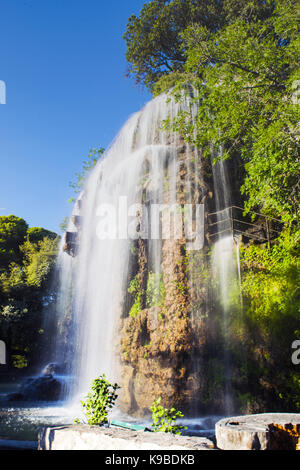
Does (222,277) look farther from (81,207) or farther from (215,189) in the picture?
(81,207)

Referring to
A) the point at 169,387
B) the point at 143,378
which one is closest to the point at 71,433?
the point at 169,387

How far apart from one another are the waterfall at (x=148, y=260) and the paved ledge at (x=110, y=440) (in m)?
6.67

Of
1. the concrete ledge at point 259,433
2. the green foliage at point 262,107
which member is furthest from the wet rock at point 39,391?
the concrete ledge at point 259,433

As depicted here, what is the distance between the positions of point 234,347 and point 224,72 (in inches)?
360

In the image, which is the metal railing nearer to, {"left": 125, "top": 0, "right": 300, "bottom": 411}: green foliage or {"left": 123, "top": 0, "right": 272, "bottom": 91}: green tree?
{"left": 125, "top": 0, "right": 300, "bottom": 411}: green foliage

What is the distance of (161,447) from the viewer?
313 cm

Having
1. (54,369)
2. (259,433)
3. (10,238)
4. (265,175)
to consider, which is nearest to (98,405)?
(259,433)

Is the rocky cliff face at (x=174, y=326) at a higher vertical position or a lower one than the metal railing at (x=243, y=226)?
lower

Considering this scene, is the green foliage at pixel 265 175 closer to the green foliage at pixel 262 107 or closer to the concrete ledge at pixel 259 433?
the green foliage at pixel 262 107

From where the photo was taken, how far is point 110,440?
11.1 feet

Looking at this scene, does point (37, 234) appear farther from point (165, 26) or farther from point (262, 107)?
point (262, 107)

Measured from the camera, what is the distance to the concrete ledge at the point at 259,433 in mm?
3490

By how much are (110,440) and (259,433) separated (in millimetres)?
1579

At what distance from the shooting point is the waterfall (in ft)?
34.6
